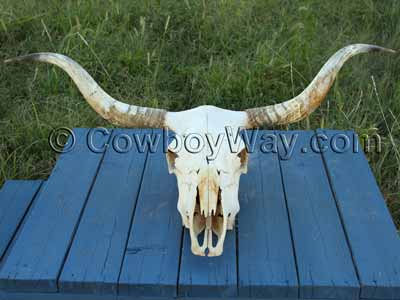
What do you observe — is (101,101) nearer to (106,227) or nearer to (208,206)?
(106,227)

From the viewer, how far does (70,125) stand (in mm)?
4441

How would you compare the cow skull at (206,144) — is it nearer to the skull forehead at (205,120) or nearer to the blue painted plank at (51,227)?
the skull forehead at (205,120)

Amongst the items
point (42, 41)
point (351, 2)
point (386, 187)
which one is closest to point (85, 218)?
point (386, 187)

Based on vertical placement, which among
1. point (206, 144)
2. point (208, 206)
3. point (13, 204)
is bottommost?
point (13, 204)

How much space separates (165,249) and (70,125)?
225 cm

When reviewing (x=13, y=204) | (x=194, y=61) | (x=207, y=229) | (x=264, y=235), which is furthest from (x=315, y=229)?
(x=194, y=61)

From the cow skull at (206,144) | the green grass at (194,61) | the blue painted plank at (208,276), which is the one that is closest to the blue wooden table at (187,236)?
the blue painted plank at (208,276)

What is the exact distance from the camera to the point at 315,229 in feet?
8.45

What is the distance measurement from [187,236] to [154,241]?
146mm

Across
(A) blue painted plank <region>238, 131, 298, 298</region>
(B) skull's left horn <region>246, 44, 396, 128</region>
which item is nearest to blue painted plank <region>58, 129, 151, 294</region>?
(A) blue painted plank <region>238, 131, 298, 298</region>

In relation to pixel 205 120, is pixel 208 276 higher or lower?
lower

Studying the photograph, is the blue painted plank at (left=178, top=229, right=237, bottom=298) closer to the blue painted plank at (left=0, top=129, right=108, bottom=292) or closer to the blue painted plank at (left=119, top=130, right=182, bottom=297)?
the blue painted plank at (left=119, top=130, right=182, bottom=297)

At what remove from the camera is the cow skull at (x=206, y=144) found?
2.31 metres

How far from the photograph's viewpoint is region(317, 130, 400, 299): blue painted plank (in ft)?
7.55
